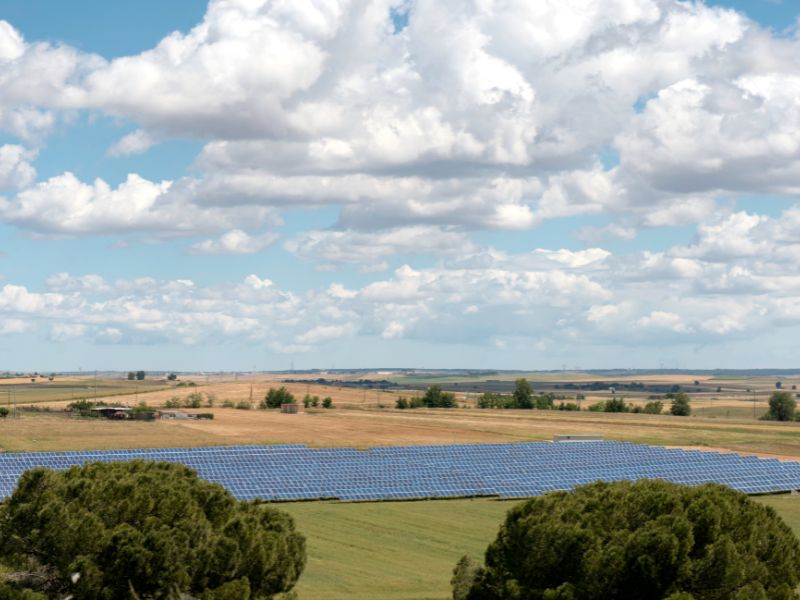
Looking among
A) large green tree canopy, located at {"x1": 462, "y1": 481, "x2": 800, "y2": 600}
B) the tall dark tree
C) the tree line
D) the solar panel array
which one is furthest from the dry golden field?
large green tree canopy, located at {"x1": 462, "y1": 481, "x2": 800, "y2": 600}

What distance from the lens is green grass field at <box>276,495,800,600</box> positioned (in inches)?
1853

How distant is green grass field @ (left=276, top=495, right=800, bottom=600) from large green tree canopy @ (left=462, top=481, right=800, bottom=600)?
A: 12.7m

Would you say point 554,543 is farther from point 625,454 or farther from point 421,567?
point 625,454

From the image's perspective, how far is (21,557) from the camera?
111ft

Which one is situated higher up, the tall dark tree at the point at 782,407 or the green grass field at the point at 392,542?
the tall dark tree at the point at 782,407

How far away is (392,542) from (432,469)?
30334 millimetres

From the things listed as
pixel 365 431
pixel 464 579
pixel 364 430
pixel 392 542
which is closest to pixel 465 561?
pixel 464 579

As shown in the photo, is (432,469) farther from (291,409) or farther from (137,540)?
(291,409)

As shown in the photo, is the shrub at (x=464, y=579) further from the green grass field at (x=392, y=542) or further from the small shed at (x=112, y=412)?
the small shed at (x=112, y=412)

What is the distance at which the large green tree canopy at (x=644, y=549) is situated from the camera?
2992cm

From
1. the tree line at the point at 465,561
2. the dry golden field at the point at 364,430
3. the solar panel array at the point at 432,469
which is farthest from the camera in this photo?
the dry golden field at the point at 364,430

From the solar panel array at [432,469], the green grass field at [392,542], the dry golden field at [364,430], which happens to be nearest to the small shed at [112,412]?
the dry golden field at [364,430]

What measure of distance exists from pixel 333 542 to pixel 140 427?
283ft

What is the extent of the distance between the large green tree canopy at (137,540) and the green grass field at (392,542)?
34.8 feet
